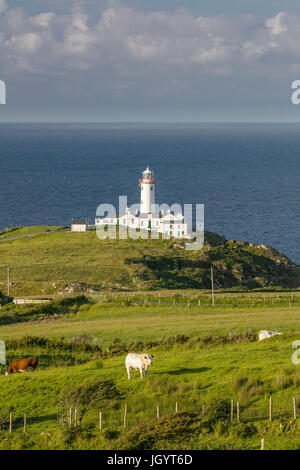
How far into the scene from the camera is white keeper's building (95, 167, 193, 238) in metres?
98.9

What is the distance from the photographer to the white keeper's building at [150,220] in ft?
325

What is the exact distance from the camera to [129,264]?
3068 inches

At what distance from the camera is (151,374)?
27766mm

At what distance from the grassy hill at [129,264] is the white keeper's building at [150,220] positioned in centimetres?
389

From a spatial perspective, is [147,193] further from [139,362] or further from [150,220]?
[139,362]

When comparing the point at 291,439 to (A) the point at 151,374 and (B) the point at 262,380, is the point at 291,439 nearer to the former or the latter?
(B) the point at 262,380

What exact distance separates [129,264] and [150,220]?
81.3ft

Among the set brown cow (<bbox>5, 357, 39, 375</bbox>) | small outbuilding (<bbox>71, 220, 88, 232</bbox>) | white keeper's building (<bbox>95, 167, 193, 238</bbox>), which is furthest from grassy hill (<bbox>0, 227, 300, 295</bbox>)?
brown cow (<bbox>5, 357, 39, 375</bbox>)

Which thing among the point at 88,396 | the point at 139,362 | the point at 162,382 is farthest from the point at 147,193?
the point at 88,396

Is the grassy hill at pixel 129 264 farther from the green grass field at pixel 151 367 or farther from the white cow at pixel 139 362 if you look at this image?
the white cow at pixel 139 362

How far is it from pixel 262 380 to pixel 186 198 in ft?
543

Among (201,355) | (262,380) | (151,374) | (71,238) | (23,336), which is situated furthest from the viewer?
(71,238)

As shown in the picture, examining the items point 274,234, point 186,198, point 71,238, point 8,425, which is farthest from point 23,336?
point 186,198

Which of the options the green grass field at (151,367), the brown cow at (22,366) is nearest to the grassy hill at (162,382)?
the green grass field at (151,367)
